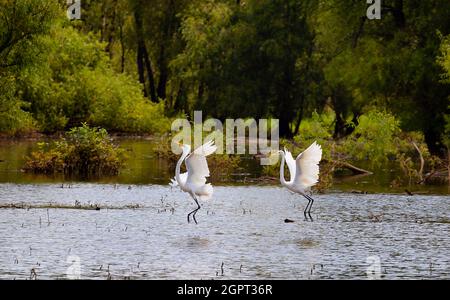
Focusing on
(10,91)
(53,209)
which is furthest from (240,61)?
(53,209)

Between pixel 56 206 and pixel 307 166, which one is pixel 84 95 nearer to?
pixel 56 206

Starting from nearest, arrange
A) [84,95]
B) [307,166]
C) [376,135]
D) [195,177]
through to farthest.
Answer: [195,177] → [307,166] → [376,135] → [84,95]

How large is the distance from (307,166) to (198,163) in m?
2.54

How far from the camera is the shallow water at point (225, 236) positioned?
17.1 m

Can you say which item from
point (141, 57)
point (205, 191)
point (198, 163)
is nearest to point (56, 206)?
point (205, 191)

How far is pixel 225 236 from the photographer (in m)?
20.9

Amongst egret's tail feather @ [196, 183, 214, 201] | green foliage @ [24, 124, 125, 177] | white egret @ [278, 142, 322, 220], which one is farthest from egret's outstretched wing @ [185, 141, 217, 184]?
green foliage @ [24, 124, 125, 177]

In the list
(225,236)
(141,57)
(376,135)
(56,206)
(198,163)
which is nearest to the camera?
(225,236)

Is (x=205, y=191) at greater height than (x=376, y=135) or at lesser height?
lesser

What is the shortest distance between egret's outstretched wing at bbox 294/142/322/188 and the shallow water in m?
0.79

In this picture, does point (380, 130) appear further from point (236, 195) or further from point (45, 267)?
point (45, 267)

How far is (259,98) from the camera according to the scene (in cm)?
5550

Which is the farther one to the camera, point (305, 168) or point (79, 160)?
point (79, 160)

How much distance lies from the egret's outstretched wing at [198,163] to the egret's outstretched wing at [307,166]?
2.10m
